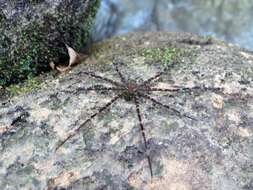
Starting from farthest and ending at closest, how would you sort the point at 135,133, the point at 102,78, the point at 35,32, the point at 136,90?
the point at 35,32, the point at 102,78, the point at 136,90, the point at 135,133

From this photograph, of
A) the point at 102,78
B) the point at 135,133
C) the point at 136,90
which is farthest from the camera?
the point at 102,78

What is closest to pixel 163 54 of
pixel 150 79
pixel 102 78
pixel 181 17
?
pixel 150 79

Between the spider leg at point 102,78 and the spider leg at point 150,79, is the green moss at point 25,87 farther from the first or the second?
the spider leg at point 150,79

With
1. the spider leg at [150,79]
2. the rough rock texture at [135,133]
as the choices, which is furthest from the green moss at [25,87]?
the spider leg at [150,79]

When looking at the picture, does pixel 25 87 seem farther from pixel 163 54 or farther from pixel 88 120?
pixel 163 54

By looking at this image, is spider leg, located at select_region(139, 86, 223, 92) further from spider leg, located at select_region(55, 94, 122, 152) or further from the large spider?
spider leg, located at select_region(55, 94, 122, 152)

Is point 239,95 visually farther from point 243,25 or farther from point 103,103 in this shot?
point 243,25
